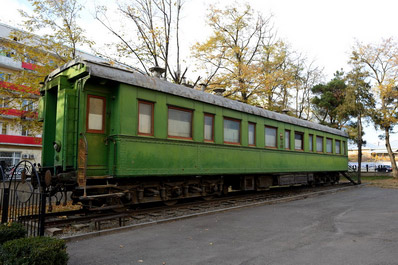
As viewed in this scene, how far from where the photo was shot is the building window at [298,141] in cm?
1444

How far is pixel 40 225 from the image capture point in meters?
5.46

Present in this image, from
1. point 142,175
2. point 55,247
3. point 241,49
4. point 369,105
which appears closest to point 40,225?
point 55,247

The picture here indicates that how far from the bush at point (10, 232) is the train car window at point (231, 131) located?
6.81 m

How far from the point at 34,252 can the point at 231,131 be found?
307 inches

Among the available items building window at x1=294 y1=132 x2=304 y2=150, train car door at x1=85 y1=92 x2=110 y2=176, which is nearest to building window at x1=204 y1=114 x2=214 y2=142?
train car door at x1=85 y1=92 x2=110 y2=176

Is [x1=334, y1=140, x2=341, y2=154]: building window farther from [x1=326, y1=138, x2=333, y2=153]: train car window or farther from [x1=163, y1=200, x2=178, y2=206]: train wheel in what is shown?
[x1=163, y1=200, x2=178, y2=206]: train wheel

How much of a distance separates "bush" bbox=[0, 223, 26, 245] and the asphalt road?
32.1 inches

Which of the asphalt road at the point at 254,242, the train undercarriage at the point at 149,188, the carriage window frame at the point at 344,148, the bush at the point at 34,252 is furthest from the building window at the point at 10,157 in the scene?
the bush at the point at 34,252

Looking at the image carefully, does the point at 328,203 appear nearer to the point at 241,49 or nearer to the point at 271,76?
the point at 271,76

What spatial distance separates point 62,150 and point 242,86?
45.0ft

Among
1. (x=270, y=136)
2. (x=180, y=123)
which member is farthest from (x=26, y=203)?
(x=270, y=136)

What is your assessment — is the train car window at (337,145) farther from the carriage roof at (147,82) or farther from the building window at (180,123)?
the building window at (180,123)

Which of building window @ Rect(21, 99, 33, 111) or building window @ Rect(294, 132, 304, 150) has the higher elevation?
building window @ Rect(21, 99, 33, 111)

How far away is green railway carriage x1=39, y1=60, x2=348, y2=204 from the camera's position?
7.04 metres
